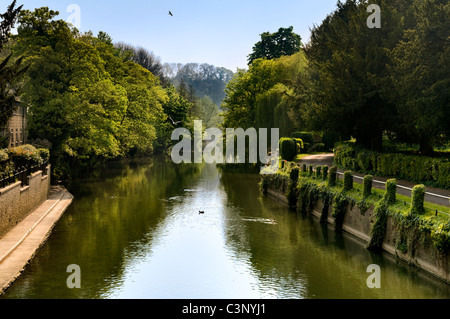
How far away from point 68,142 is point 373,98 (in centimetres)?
2719

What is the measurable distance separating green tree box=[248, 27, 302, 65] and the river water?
50796 mm

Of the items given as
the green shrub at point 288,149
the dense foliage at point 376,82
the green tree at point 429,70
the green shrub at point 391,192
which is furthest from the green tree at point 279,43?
the green shrub at point 391,192

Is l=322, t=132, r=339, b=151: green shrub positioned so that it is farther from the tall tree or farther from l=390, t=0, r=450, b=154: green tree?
the tall tree

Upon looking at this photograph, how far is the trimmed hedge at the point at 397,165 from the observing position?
27.7 meters

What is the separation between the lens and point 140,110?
67312 millimetres

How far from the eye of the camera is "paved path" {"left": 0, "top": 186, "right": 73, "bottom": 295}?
19.1 meters

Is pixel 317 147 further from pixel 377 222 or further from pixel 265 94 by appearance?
pixel 377 222

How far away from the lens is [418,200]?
2052cm

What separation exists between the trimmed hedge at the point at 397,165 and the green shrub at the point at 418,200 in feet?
23.4

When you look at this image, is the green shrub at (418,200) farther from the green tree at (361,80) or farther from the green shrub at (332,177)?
the green tree at (361,80)

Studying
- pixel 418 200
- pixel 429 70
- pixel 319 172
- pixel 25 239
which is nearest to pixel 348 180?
pixel 319 172

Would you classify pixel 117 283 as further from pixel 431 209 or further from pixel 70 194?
pixel 70 194

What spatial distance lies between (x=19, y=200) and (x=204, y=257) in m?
11.3

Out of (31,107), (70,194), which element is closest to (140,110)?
(31,107)
